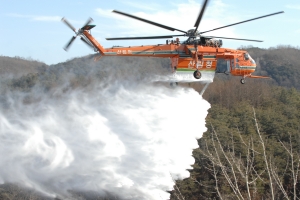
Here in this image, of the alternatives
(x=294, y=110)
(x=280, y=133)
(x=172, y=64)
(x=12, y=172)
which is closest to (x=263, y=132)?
(x=280, y=133)

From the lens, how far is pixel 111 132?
1966 cm

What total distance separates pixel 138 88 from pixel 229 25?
5.12 m

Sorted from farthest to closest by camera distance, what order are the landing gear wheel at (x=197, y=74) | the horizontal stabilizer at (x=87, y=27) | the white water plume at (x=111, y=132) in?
the white water plume at (x=111, y=132) < the landing gear wheel at (x=197, y=74) < the horizontal stabilizer at (x=87, y=27)

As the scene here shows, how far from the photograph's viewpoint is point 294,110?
153 feet

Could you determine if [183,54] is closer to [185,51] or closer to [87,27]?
[185,51]

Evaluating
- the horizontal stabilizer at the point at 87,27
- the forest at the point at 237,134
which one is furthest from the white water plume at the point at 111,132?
the horizontal stabilizer at the point at 87,27

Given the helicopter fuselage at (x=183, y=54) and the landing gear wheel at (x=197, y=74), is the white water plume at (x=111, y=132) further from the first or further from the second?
the landing gear wheel at (x=197, y=74)

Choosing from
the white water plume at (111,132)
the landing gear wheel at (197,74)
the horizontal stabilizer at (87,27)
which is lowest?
the white water plume at (111,132)

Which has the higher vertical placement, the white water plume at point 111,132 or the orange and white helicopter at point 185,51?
the orange and white helicopter at point 185,51

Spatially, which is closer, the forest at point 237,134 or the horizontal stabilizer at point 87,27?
the horizontal stabilizer at point 87,27

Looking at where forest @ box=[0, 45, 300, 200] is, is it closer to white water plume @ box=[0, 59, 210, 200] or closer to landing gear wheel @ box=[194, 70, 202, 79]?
white water plume @ box=[0, 59, 210, 200]

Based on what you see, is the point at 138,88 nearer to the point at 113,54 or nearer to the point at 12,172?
the point at 113,54

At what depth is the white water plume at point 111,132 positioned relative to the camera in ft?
63.1

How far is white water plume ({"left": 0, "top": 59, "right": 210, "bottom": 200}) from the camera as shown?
19219 millimetres
